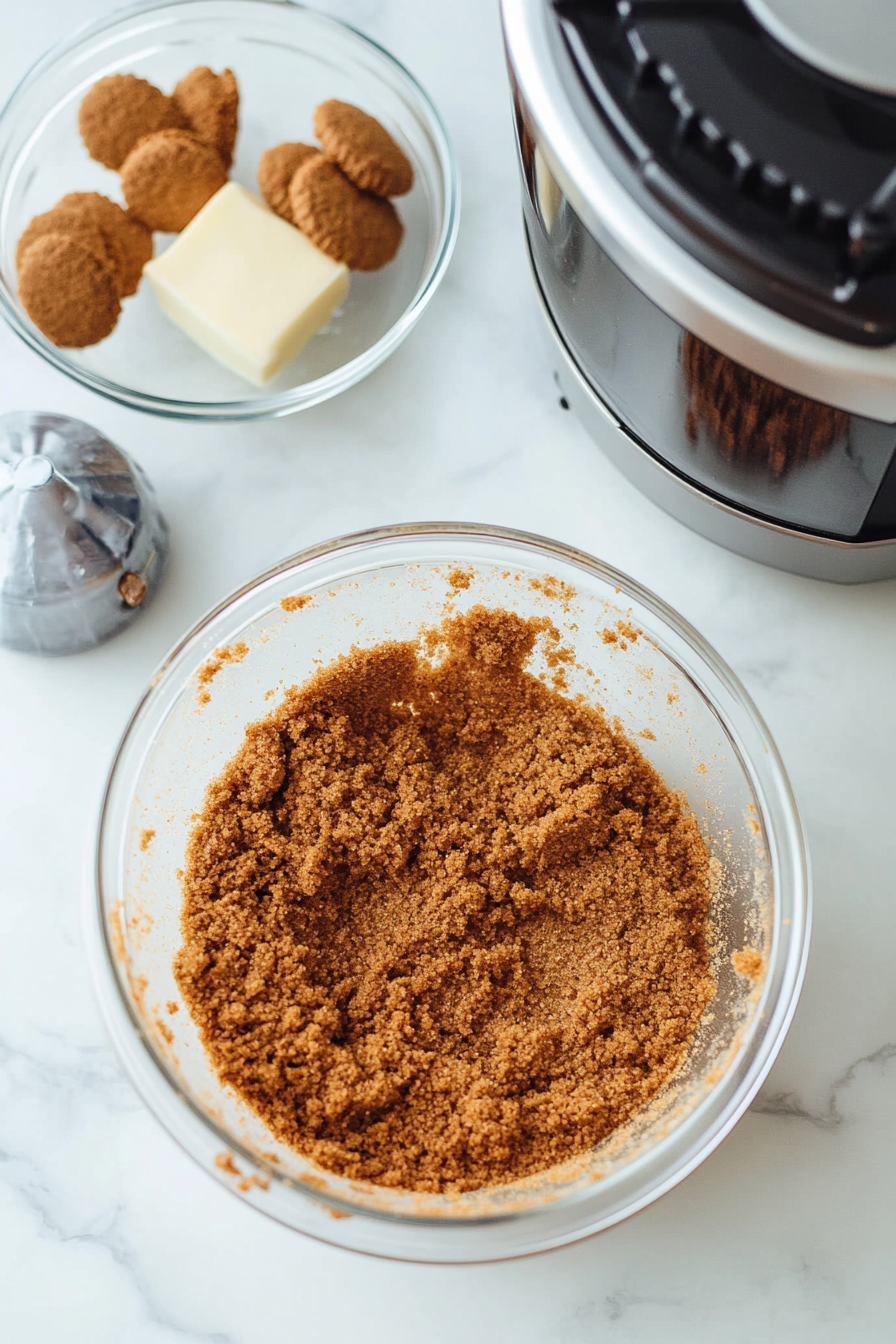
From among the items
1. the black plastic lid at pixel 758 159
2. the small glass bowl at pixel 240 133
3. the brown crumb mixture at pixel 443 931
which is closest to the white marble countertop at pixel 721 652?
the small glass bowl at pixel 240 133

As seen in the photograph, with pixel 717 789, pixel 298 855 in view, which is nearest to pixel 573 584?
pixel 717 789

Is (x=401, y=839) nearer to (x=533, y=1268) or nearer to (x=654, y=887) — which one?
(x=654, y=887)

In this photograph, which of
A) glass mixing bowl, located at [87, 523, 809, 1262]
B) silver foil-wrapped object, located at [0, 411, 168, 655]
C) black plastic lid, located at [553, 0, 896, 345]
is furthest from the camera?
silver foil-wrapped object, located at [0, 411, 168, 655]

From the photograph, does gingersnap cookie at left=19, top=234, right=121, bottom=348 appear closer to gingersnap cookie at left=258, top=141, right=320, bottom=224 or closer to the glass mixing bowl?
gingersnap cookie at left=258, top=141, right=320, bottom=224

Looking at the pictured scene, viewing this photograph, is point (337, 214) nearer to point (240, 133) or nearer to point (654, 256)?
point (240, 133)

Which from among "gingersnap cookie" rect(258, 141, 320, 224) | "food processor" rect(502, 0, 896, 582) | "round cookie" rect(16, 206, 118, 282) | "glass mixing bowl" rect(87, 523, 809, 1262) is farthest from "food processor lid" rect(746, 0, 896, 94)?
"round cookie" rect(16, 206, 118, 282)

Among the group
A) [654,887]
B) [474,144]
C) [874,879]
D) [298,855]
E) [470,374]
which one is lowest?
[874,879]
